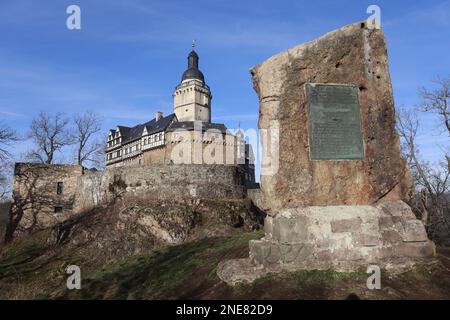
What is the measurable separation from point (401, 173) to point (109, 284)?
19.7 feet

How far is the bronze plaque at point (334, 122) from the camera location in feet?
17.4

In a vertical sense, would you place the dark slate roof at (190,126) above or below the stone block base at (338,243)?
above

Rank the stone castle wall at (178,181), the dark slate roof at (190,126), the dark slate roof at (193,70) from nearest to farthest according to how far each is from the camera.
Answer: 1. the stone castle wall at (178,181)
2. the dark slate roof at (190,126)
3. the dark slate roof at (193,70)

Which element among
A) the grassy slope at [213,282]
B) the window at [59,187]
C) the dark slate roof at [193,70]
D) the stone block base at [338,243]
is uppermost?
the dark slate roof at [193,70]

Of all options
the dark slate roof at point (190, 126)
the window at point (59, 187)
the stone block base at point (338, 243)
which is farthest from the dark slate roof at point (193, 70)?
the stone block base at point (338, 243)

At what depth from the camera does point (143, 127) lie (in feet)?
167

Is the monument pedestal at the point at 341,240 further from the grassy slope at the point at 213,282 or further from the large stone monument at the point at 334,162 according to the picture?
the grassy slope at the point at 213,282

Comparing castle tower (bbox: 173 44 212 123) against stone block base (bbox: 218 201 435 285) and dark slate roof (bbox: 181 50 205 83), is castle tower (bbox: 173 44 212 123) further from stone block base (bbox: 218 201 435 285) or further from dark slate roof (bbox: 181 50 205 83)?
stone block base (bbox: 218 201 435 285)

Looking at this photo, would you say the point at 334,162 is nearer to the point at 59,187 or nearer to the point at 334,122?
the point at 334,122

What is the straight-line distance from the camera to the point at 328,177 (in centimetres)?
523

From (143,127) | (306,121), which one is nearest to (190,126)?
(143,127)

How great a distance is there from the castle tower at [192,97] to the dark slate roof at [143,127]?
6518 millimetres

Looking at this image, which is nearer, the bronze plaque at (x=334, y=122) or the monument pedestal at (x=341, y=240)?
the monument pedestal at (x=341, y=240)

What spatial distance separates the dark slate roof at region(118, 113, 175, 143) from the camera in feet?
154
